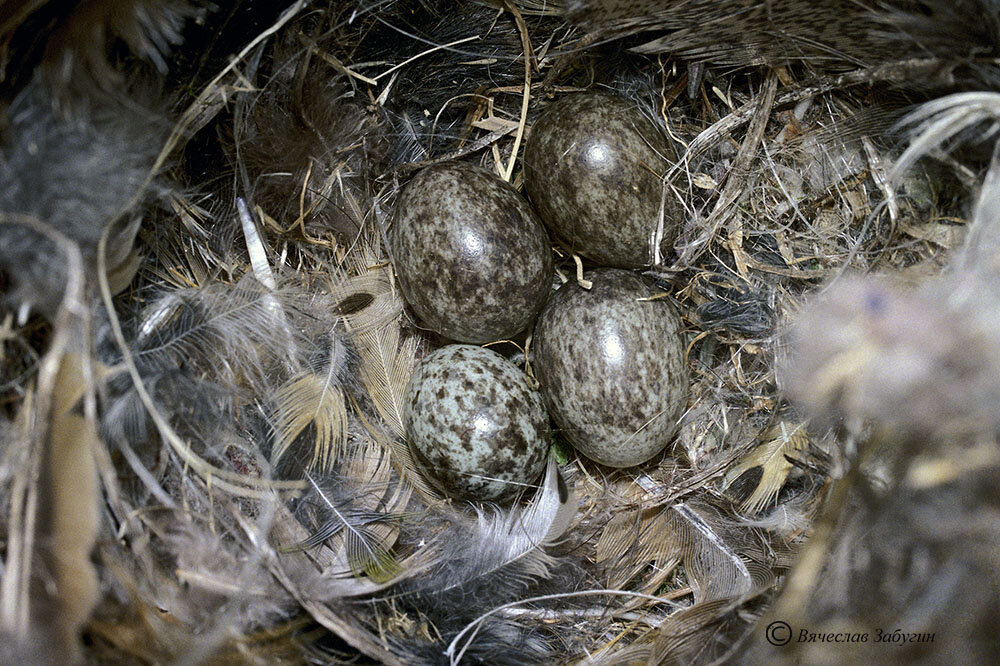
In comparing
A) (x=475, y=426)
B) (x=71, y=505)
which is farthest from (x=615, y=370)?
(x=71, y=505)

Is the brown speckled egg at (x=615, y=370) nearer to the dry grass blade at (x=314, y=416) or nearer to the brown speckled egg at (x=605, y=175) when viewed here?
the brown speckled egg at (x=605, y=175)

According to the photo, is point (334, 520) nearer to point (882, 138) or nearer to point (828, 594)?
point (828, 594)

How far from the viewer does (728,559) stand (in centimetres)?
144

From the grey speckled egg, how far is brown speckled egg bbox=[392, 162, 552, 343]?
0.36ft

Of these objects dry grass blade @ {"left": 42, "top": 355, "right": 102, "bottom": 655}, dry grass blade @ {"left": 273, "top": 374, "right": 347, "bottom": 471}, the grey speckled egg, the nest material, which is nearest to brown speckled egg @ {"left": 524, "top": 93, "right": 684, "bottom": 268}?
the nest material

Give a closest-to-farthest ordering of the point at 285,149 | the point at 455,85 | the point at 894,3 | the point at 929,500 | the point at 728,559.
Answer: the point at 929,500 → the point at 894,3 → the point at 728,559 → the point at 285,149 → the point at 455,85

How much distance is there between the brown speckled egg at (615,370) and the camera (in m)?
1.48

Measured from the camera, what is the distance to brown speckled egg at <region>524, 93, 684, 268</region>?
150cm

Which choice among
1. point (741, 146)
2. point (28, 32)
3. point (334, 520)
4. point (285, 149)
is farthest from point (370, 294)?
point (741, 146)

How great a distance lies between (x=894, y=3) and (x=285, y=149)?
4.08 ft

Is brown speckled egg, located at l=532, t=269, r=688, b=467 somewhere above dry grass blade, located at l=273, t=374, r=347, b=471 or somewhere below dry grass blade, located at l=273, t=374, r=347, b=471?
below
